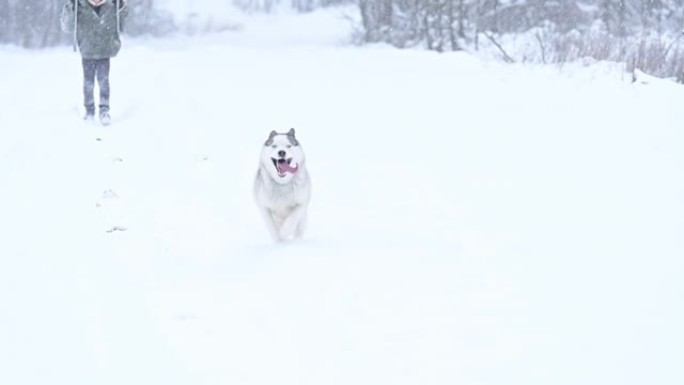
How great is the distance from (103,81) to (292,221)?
485 cm

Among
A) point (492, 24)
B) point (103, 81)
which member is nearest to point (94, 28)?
point (103, 81)

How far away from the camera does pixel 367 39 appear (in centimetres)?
2192

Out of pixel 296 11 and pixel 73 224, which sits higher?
pixel 296 11

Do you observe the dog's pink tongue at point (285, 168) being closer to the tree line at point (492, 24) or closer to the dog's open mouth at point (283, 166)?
the dog's open mouth at point (283, 166)

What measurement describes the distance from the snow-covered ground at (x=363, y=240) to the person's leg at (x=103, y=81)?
1.11 feet

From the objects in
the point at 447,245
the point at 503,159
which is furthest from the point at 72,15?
the point at 447,245

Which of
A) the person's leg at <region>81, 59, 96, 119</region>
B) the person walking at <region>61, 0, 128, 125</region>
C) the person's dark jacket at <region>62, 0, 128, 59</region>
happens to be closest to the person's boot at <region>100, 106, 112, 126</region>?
the person walking at <region>61, 0, 128, 125</region>

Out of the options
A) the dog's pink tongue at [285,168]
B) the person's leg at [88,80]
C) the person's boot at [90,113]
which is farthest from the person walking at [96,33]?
the dog's pink tongue at [285,168]

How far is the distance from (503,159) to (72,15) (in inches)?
201

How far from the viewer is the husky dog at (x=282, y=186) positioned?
5648 millimetres

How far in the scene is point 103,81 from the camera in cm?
975

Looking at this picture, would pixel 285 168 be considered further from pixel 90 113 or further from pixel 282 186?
pixel 90 113

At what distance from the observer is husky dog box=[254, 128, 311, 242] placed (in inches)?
222

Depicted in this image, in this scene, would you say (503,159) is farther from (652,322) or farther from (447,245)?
(652,322)
